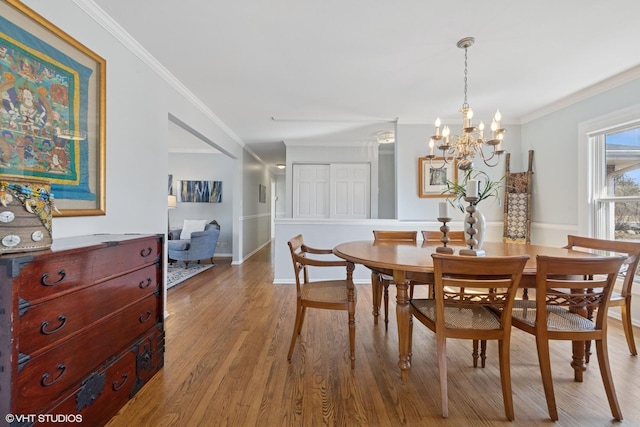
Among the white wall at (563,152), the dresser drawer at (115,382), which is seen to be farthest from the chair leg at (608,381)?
the dresser drawer at (115,382)

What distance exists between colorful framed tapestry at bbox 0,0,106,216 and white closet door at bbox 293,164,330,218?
404cm

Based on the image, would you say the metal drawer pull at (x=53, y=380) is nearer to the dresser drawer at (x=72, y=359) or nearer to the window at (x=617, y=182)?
the dresser drawer at (x=72, y=359)

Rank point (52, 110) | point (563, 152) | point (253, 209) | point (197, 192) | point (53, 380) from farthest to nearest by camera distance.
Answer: point (253, 209) < point (197, 192) < point (563, 152) < point (52, 110) < point (53, 380)

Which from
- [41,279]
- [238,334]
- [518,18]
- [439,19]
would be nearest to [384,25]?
[439,19]

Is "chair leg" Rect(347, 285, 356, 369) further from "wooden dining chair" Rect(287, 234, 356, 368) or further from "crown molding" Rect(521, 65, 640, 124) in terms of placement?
"crown molding" Rect(521, 65, 640, 124)

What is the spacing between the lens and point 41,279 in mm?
1099

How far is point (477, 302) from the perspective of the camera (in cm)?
153

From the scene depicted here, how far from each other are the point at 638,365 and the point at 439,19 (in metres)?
2.76

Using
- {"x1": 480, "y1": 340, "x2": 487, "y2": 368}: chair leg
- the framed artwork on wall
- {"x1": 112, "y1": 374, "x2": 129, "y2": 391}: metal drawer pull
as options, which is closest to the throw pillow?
the framed artwork on wall

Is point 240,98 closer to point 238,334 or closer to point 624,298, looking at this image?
point 238,334

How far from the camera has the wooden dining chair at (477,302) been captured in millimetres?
1416

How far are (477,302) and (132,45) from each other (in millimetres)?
3026

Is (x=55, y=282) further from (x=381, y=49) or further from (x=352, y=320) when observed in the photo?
(x=381, y=49)

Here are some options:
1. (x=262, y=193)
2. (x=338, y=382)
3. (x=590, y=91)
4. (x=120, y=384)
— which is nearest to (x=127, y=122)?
(x=120, y=384)
